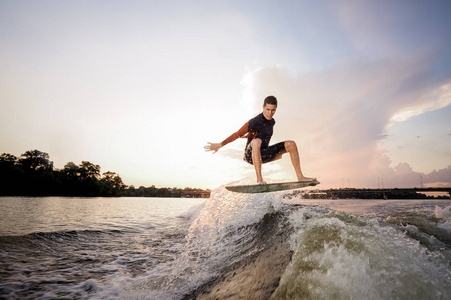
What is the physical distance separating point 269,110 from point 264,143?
112 cm

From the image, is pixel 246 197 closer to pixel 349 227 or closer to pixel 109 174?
pixel 349 227

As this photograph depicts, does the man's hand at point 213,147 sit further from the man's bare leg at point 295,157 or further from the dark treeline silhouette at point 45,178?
the dark treeline silhouette at point 45,178

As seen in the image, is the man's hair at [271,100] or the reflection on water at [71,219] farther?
the reflection on water at [71,219]

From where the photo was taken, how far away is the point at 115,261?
18.4ft

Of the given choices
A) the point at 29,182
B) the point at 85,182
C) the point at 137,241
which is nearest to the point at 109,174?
the point at 85,182

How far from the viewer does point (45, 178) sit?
93.8 m

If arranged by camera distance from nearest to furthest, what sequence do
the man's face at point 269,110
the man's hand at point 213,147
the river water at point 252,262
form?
1. the river water at point 252,262
2. the man's face at point 269,110
3. the man's hand at point 213,147

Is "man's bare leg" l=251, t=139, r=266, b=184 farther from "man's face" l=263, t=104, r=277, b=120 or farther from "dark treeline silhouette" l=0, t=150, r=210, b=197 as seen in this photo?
"dark treeline silhouette" l=0, t=150, r=210, b=197

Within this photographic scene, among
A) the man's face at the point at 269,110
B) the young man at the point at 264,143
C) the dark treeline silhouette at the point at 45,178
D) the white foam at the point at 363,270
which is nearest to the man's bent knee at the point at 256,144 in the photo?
the young man at the point at 264,143

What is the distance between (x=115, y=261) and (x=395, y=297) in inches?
243

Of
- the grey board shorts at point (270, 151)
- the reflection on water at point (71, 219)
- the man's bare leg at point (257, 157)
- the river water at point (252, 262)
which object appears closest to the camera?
the river water at point (252, 262)

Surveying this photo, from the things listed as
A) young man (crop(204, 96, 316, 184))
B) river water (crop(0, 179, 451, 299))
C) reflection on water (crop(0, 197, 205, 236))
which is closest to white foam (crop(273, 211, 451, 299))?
river water (crop(0, 179, 451, 299))

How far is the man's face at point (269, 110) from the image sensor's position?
20.6ft

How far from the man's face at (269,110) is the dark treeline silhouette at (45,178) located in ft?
365
